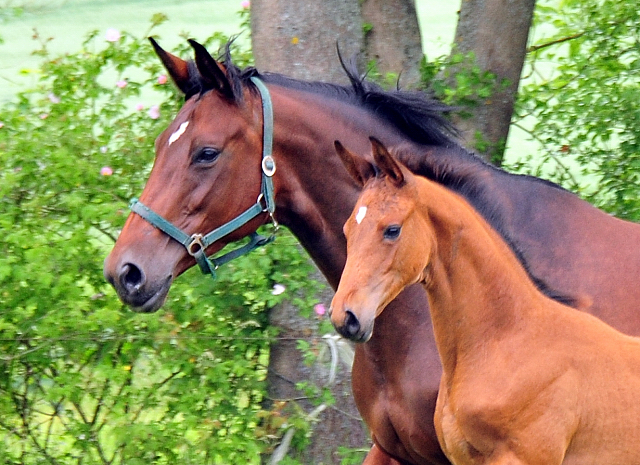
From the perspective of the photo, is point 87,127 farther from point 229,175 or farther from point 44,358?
point 229,175

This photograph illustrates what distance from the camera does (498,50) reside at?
509 cm

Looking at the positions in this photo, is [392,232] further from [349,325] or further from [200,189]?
[200,189]

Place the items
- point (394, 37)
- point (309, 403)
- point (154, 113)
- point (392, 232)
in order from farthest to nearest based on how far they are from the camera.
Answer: point (394, 37) < point (154, 113) < point (309, 403) < point (392, 232)

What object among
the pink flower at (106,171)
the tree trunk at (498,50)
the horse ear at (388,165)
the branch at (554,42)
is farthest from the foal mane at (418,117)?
the branch at (554,42)

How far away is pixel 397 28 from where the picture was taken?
5480mm

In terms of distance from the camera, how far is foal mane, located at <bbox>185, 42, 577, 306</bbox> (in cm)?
315

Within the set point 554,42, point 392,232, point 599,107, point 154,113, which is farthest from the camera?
point 554,42

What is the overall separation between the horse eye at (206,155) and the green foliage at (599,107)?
249 cm

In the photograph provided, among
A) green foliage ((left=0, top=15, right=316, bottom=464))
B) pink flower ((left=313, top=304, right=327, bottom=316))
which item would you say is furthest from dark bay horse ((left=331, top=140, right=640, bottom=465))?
green foliage ((left=0, top=15, right=316, bottom=464))

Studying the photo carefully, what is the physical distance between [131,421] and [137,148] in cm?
138

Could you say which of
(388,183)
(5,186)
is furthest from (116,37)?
(388,183)

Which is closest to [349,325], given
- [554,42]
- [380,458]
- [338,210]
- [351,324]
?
[351,324]

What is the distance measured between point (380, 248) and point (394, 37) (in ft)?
9.72

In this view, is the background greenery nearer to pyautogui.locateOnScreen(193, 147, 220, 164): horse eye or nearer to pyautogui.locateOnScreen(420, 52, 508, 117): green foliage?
pyautogui.locateOnScreen(420, 52, 508, 117): green foliage
